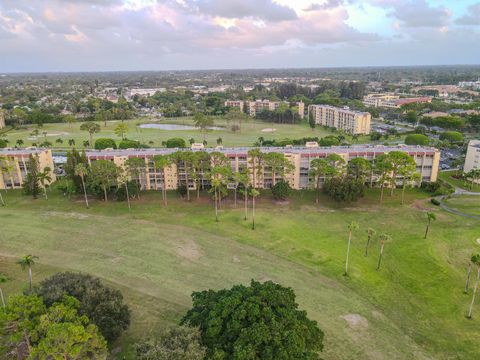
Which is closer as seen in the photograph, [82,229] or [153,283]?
[153,283]

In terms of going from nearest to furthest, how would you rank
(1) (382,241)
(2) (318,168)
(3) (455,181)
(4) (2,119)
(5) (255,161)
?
(1) (382,241) < (2) (318,168) < (5) (255,161) < (3) (455,181) < (4) (2,119)

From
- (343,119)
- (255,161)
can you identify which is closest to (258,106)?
(343,119)

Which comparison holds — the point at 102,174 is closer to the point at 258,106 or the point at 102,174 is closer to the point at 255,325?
the point at 255,325

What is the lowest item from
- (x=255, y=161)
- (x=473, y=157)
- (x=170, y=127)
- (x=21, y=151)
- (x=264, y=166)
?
(x=170, y=127)

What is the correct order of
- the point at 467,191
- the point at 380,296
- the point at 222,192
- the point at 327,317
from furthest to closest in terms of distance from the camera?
the point at 467,191, the point at 222,192, the point at 380,296, the point at 327,317

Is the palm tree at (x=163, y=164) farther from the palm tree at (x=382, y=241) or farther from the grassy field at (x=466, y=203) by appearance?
the grassy field at (x=466, y=203)

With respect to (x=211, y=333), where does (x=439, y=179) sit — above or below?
below

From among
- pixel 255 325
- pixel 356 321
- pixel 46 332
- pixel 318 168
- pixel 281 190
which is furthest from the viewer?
pixel 318 168

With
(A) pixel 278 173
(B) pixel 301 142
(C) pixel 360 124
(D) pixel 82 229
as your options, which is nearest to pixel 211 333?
(D) pixel 82 229

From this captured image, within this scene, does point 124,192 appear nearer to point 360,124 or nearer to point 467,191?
point 467,191
